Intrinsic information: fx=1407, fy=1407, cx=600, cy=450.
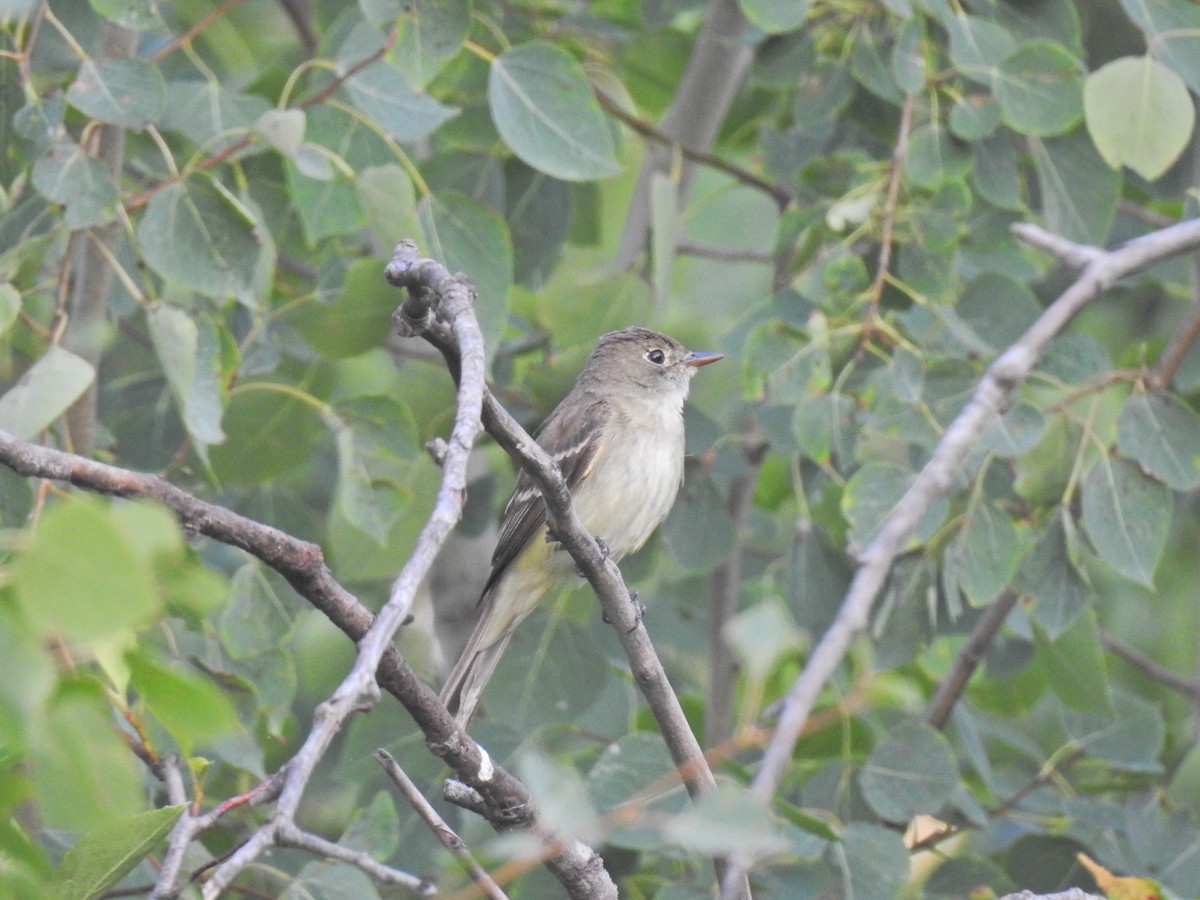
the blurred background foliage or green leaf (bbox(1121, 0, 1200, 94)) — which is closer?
the blurred background foliage

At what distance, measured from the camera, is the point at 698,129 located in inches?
237

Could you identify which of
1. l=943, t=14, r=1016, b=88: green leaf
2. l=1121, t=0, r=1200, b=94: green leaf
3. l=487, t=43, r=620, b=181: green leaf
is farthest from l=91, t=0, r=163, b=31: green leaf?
l=1121, t=0, r=1200, b=94: green leaf

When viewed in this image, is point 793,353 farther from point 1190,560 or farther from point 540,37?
point 1190,560

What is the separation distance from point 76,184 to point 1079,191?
Result: 313cm

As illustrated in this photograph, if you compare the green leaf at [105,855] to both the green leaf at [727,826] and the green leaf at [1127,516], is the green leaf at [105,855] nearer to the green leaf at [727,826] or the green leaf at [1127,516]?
the green leaf at [727,826]

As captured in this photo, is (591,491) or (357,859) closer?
(357,859)

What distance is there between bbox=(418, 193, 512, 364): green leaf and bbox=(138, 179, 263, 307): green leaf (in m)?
0.57

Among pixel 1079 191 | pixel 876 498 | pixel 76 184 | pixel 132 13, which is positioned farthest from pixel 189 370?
pixel 1079 191

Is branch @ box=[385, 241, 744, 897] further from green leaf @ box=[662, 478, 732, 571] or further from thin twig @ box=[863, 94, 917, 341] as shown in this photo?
green leaf @ box=[662, 478, 732, 571]

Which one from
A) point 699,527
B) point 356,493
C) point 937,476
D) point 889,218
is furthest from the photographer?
point 699,527

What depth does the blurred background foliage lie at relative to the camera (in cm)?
373

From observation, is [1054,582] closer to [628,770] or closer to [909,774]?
[909,774]

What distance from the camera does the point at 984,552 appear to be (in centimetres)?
409

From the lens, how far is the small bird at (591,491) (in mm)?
4926
